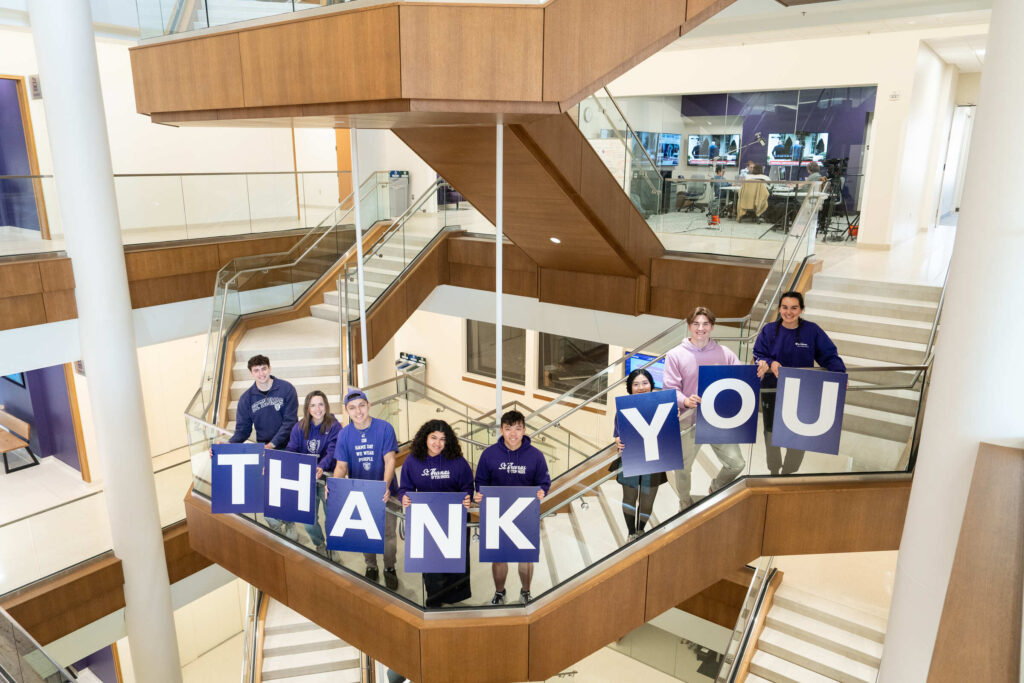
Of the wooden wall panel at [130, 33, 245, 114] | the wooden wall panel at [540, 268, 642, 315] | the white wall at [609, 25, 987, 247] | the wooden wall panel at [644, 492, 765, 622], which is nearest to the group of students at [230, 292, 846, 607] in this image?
the wooden wall panel at [644, 492, 765, 622]

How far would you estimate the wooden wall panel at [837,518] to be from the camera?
20.4ft

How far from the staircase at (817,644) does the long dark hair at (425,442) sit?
5.18m

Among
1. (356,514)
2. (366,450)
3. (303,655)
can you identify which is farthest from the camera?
(303,655)

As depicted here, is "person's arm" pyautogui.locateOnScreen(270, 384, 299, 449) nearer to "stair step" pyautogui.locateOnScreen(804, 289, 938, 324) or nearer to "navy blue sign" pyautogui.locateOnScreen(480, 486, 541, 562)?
"navy blue sign" pyautogui.locateOnScreen(480, 486, 541, 562)

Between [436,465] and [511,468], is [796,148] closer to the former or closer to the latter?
[511,468]

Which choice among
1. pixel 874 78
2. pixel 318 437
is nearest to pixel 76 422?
pixel 318 437

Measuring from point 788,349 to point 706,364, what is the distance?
2.44ft

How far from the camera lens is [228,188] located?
39.0ft

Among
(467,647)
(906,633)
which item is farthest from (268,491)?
(906,633)

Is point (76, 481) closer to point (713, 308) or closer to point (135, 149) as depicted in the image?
point (135, 149)

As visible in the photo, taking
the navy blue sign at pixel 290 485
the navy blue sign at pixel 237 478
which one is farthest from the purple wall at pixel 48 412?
the navy blue sign at pixel 290 485

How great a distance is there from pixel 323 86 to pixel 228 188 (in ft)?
23.9

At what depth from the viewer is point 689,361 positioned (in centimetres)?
607

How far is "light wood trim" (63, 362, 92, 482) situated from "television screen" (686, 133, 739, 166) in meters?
14.3
